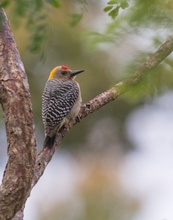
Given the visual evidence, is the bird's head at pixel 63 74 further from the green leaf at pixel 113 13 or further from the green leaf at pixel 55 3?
the green leaf at pixel 55 3

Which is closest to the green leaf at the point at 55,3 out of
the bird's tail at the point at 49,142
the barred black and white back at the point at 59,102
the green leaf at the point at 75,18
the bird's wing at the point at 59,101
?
the green leaf at the point at 75,18

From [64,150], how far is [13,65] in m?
6.73

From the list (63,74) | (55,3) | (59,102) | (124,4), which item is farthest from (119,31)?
(63,74)

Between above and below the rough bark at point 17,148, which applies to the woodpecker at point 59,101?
below

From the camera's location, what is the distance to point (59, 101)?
5211 mm

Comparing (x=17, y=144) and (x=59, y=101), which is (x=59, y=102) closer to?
(x=59, y=101)

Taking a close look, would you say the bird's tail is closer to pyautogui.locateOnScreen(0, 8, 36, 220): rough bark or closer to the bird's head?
pyautogui.locateOnScreen(0, 8, 36, 220): rough bark

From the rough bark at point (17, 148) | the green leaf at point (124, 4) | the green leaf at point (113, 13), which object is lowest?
the rough bark at point (17, 148)

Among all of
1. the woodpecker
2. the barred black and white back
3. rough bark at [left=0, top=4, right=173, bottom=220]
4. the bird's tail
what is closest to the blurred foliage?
rough bark at [left=0, top=4, right=173, bottom=220]

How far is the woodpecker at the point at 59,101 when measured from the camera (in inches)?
185

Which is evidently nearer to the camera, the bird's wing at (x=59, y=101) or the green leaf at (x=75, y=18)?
the green leaf at (x=75, y=18)

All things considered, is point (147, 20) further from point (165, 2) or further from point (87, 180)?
point (87, 180)

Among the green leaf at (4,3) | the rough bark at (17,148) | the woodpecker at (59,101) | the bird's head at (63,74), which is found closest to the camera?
the green leaf at (4,3)

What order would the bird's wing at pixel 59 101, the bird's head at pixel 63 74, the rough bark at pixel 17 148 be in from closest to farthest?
1. the rough bark at pixel 17 148
2. the bird's wing at pixel 59 101
3. the bird's head at pixel 63 74
